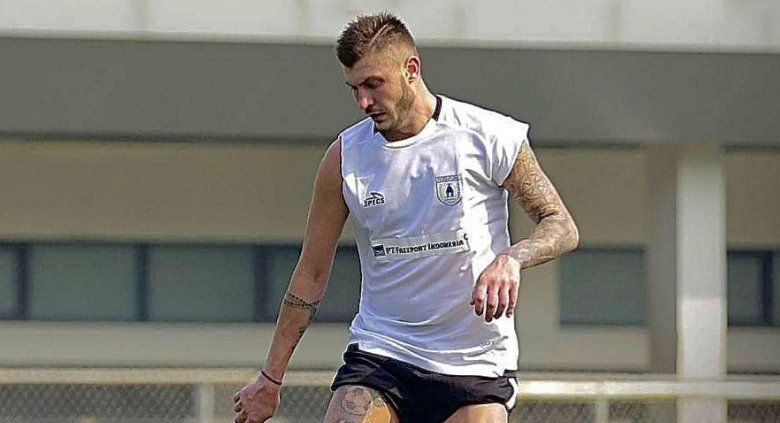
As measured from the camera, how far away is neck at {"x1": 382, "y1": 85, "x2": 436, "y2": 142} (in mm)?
4715

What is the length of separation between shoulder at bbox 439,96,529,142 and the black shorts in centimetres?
68

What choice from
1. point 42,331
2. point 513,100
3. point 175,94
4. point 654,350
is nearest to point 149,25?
point 175,94

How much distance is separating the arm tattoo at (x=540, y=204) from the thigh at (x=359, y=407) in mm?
649

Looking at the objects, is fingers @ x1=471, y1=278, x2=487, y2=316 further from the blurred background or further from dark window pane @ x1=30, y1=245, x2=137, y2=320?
dark window pane @ x1=30, y1=245, x2=137, y2=320

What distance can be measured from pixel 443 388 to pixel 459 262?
36 centimetres

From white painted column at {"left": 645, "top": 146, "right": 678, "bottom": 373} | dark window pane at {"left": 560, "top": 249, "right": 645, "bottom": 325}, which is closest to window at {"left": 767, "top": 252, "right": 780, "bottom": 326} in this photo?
dark window pane at {"left": 560, "top": 249, "right": 645, "bottom": 325}

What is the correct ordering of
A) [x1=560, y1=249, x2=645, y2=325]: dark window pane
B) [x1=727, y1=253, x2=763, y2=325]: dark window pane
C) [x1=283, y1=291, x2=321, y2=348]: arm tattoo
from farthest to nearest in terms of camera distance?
[x1=727, y1=253, x2=763, y2=325]: dark window pane → [x1=560, y1=249, x2=645, y2=325]: dark window pane → [x1=283, y1=291, x2=321, y2=348]: arm tattoo

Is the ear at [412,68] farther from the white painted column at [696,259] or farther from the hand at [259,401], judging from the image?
the white painted column at [696,259]

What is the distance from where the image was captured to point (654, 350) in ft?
42.3

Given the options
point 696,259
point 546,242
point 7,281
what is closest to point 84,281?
point 7,281

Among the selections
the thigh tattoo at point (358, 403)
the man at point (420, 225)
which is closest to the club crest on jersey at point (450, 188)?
the man at point (420, 225)

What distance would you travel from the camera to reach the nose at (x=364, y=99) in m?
4.56

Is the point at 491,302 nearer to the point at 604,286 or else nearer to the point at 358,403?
the point at 358,403

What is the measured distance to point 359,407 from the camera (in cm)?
478
